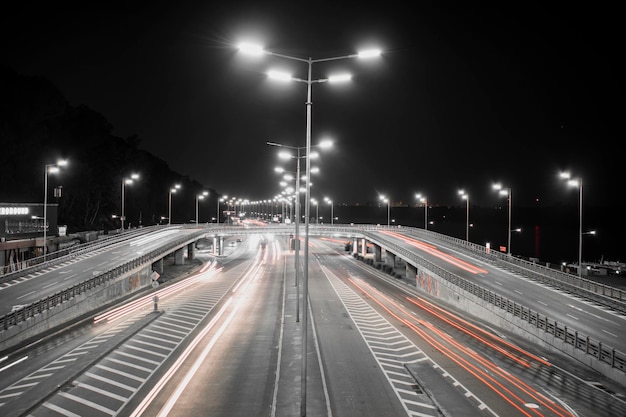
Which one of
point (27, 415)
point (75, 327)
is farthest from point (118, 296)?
point (27, 415)

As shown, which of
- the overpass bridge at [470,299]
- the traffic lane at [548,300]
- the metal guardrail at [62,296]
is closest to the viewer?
the overpass bridge at [470,299]

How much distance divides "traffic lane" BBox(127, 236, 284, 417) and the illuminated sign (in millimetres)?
32496

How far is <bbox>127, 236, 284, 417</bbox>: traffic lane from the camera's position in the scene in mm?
15102

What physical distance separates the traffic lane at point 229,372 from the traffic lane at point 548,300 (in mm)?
17669

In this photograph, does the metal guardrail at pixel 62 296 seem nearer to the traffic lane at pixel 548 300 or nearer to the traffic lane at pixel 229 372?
the traffic lane at pixel 229 372

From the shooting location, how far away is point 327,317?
102 feet

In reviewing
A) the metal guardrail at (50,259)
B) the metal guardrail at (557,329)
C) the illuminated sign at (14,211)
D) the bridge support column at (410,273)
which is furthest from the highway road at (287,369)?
the bridge support column at (410,273)

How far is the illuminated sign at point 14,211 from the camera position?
48.4 meters

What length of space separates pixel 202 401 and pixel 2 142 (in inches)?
2166

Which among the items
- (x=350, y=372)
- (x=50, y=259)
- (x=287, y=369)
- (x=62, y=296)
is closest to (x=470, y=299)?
(x=350, y=372)

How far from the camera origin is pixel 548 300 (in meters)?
32.4

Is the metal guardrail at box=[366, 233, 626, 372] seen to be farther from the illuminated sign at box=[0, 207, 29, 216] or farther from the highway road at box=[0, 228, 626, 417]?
the illuminated sign at box=[0, 207, 29, 216]

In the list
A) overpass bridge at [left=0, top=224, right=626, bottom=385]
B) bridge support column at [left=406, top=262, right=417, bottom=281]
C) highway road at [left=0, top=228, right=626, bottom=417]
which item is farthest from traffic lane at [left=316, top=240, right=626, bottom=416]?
bridge support column at [left=406, top=262, right=417, bottom=281]

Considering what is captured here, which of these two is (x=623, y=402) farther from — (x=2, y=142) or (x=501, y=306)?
(x=2, y=142)
